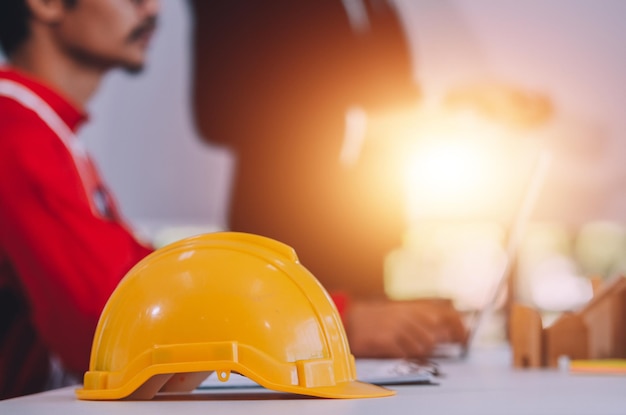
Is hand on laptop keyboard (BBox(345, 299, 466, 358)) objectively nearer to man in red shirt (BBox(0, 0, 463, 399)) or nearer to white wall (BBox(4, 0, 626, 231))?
man in red shirt (BBox(0, 0, 463, 399))

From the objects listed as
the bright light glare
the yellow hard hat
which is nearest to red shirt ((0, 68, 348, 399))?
the yellow hard hat

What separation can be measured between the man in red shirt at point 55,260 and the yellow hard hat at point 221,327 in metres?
0.70

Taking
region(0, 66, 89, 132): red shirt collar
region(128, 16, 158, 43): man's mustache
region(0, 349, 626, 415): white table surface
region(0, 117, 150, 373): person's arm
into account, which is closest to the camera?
region(0, 349, 626, 415): white table surface

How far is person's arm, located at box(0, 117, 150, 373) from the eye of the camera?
4.41ft

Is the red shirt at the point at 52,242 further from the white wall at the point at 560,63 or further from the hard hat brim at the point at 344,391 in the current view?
the white wall at the point at 560,63

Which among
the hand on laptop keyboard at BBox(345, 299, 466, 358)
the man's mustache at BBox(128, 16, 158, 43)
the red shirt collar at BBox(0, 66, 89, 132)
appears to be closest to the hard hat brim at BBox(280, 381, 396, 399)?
the hand on laptop keyboard at BBox(345, 299, 466, 358)

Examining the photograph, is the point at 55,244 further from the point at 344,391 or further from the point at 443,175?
the point at 443,175

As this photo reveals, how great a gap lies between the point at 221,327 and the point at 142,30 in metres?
1.76

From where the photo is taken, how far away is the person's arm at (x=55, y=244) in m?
1.34

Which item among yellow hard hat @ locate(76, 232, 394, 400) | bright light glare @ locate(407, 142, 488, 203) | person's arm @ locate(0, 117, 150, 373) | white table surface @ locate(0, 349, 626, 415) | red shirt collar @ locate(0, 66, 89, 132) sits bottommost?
white table surface @ locate(0, 349, 626, 415)

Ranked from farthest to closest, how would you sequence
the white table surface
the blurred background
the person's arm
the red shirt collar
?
the blurred background
the red shirt collar
the person's arm
the white table surface

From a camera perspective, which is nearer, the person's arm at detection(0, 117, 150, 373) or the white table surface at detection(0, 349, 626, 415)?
the white table surface at detection(0, 349, 626, 415)

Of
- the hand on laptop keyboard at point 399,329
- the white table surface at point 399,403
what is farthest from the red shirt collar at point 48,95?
the white table surface at point 399,403

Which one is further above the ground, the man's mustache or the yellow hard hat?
the man's mustache
